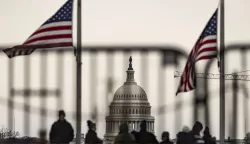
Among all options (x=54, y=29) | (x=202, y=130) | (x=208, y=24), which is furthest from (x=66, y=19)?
(x=202, y=130)

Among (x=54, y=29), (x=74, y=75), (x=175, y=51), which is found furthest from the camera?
(x=54, y=29)

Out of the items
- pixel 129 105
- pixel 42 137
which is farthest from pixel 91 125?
pixel 42 137

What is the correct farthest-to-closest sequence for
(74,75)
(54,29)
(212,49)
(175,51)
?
(54,29) → (212,49) → (74,75) → (175,51)

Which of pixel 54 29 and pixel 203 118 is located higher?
pixel 54 29

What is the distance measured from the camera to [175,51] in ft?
45.8

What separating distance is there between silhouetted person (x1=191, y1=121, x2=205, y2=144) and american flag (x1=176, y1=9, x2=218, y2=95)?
599 mm

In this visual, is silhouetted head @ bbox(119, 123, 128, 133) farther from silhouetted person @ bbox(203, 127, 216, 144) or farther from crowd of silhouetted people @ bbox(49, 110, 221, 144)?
silhouetted person @ bbox(203, 127, 216, 144)

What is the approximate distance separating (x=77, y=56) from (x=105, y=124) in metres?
1.37

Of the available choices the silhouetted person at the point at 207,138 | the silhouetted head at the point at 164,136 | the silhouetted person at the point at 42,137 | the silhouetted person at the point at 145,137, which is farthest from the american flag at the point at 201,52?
the silhouetted person at the point at 42,137

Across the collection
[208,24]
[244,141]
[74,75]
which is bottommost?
[244,141]

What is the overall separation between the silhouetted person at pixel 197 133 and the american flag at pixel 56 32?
110 inches

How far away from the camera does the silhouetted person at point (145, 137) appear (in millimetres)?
15320

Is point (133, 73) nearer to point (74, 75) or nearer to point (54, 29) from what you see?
point (74, 75)

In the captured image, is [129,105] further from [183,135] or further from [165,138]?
[183,135]
